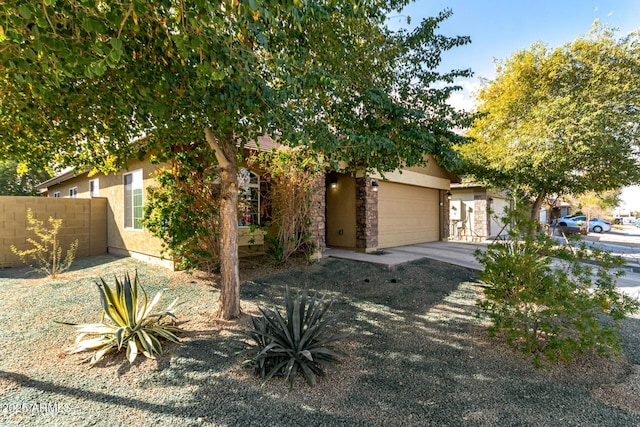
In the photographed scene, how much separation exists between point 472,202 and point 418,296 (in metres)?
12.5

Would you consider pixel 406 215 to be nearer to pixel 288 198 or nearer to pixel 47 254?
pixel 288 198

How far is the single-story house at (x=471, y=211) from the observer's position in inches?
614

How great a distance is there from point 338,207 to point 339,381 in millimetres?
7657

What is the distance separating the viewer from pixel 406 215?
11758 millimetres

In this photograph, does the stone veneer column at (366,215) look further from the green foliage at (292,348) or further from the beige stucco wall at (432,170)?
the green foliage at (292,348)

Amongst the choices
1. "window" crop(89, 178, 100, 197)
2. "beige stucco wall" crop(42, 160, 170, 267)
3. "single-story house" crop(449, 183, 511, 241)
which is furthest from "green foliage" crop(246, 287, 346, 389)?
"single-story house" crop(449, 183, 511, 241)

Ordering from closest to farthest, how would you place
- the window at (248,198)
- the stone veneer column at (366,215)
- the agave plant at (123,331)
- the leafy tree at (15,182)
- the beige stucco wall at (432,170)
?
the agave plant at (123,331) < the window at (248,198) < the stone veneer column at (366,215) < the beige stucco wall at (432,170) < the leafy tree at (15,182)

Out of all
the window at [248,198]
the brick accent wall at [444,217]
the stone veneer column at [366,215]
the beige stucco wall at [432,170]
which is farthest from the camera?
the brick accent wall at [444,217]

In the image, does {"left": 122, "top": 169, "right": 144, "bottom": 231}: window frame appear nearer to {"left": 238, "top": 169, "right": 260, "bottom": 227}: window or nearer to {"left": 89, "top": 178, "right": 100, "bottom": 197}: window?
{"left": 89, "top": 178, "right": 100, "bottom": 197}: window

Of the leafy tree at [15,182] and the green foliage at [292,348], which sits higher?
the leafy tree at [15,182]

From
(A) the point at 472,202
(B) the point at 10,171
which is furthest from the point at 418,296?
(B) the point at 10,171

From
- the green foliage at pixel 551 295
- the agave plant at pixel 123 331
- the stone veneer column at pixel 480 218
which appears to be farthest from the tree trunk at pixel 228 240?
the stone veneer column at pixel 480 218

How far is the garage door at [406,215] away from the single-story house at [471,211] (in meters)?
Result: 3.12

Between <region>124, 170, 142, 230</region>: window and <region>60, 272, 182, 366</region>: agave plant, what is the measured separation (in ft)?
18.1
